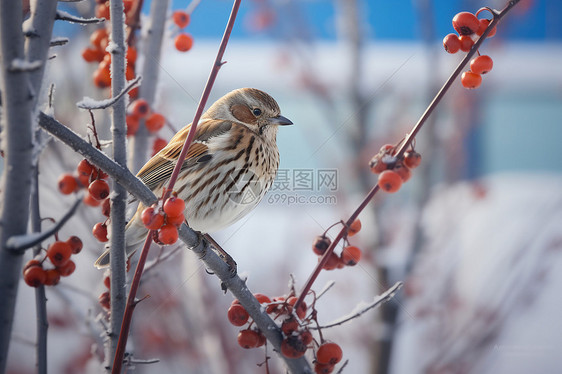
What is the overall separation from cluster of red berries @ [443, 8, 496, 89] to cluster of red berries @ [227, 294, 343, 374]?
27.8 inches

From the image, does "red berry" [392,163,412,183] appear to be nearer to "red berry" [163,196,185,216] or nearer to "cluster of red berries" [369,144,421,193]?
"cluster of red berries" [369,144,421,193]

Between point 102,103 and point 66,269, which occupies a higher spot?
point 102,103

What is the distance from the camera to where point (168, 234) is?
1113mm

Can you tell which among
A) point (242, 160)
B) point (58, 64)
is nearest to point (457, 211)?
point (242, 160)

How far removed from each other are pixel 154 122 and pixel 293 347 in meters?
0.92

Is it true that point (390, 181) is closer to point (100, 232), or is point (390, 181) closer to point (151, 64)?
point (100, 232)

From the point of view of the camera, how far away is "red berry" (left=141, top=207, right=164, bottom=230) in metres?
1.08

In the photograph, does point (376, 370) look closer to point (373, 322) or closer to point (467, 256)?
point (373, 322)

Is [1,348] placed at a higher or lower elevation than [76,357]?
lower

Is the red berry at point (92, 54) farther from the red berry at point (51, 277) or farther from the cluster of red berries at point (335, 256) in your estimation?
the cluster of red berries at point (335, 256)

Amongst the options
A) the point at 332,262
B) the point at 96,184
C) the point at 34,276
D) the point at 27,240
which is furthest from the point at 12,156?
the point at 332,262

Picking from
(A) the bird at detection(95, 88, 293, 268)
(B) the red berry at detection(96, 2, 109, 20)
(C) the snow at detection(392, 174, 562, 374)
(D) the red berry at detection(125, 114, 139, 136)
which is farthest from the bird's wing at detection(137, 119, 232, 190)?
(C) the snow at detection(392, 174, 562, 374)

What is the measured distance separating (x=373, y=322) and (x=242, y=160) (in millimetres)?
1616

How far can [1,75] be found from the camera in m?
0.87
